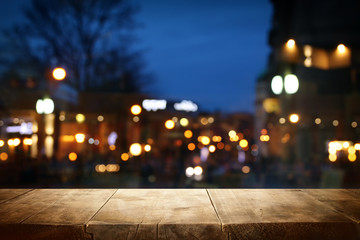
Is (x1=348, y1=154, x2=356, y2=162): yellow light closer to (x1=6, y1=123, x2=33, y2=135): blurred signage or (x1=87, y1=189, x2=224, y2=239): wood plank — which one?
(x1=6, y1=123, x2=33, y2=135): blurred signage

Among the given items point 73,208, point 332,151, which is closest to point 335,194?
point 73,208

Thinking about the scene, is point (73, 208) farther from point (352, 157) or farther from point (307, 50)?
point (307, 50)

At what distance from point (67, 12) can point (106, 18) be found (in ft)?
7.82

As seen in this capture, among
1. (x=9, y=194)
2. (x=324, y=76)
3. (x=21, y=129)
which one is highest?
(x=324, y=76)

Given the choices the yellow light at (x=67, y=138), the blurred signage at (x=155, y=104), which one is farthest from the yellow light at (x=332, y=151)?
the yellow light at (x=67, y=138)

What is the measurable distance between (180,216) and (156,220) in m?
0.15

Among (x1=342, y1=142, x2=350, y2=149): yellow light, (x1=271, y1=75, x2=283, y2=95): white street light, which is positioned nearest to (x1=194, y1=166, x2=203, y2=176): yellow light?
(x1=271, y1=75, x2=283, y2=95): white street light

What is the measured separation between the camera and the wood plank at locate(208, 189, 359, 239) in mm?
1902

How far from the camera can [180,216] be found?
2.04 m

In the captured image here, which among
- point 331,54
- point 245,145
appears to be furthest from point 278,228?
point 245,145

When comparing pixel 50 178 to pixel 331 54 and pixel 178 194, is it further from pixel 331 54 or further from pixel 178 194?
pixel 331 54

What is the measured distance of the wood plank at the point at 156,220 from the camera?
187 cm

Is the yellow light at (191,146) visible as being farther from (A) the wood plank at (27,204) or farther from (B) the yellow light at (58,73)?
(A) the wood plank at (27,204)

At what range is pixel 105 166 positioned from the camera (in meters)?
17.1
